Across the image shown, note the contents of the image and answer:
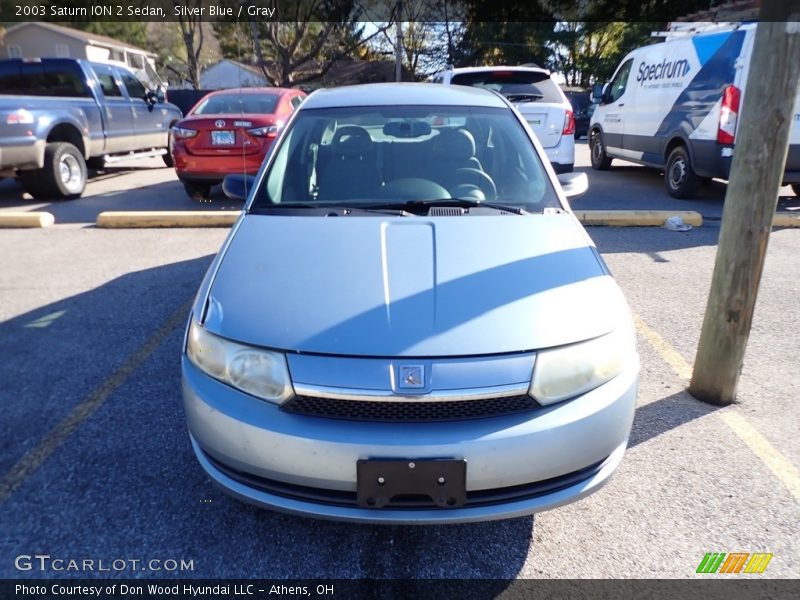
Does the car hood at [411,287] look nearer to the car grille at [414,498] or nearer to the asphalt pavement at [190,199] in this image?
the car grille at [414,498]

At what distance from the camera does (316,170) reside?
321cm

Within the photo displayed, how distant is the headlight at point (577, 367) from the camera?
1.90m

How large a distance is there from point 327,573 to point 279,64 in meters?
35.5

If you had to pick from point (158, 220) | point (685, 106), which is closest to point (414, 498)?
point (158, 220)

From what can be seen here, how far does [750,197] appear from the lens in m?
2.89

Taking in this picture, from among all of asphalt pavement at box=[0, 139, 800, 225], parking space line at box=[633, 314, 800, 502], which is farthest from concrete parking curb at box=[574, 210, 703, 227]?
parking space line at box=[633, 314, 800, 502]

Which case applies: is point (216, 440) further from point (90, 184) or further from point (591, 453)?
point (90, 184)

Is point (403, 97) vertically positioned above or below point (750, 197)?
above

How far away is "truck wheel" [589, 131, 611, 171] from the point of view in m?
11.5

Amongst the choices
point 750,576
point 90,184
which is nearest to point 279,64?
point 90,184

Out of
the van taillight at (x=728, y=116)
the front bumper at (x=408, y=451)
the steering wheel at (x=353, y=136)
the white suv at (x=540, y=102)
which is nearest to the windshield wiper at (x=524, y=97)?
the white suv at (x=540, y=102)

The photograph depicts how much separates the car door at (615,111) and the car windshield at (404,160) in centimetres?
779

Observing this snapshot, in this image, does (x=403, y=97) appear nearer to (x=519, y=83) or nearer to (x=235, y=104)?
(x=519, y=83)

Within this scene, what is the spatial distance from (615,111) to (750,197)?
8363 mm
